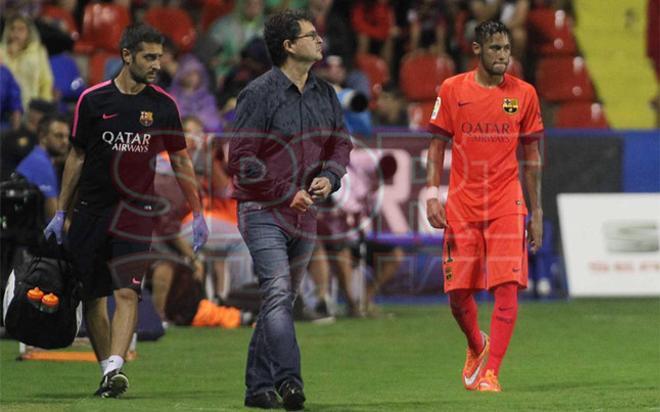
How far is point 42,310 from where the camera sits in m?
10.5

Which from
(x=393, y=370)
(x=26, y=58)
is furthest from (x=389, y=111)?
(x=393, y=370)

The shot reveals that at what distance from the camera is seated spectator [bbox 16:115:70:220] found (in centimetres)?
1510

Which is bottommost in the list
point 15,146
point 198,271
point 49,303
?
point 198,271

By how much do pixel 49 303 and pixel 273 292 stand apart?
1725mm

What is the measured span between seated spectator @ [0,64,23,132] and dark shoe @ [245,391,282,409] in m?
8.96

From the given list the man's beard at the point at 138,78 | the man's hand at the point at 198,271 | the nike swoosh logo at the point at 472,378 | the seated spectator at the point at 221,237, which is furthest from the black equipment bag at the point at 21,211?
the nike swoosh logo at the point at 472,378

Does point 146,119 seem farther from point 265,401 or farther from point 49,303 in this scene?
point 265,401

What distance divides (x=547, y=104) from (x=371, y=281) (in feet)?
23.2

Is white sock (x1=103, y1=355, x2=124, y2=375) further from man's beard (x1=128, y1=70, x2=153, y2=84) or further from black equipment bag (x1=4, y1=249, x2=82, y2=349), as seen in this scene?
man's beard (x1=128, y1=70, x2=153, y2=84)

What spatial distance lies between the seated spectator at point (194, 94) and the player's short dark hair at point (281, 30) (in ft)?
33.1

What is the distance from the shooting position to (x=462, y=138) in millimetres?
11109

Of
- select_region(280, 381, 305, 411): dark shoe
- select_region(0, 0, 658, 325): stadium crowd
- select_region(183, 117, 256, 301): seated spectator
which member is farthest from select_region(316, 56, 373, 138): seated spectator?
select_region(280, 381, 305, 411): dark shoe

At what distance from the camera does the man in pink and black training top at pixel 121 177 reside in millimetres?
10586

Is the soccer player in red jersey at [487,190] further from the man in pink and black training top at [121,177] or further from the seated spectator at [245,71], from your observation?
the seated spectator at [245,71]
